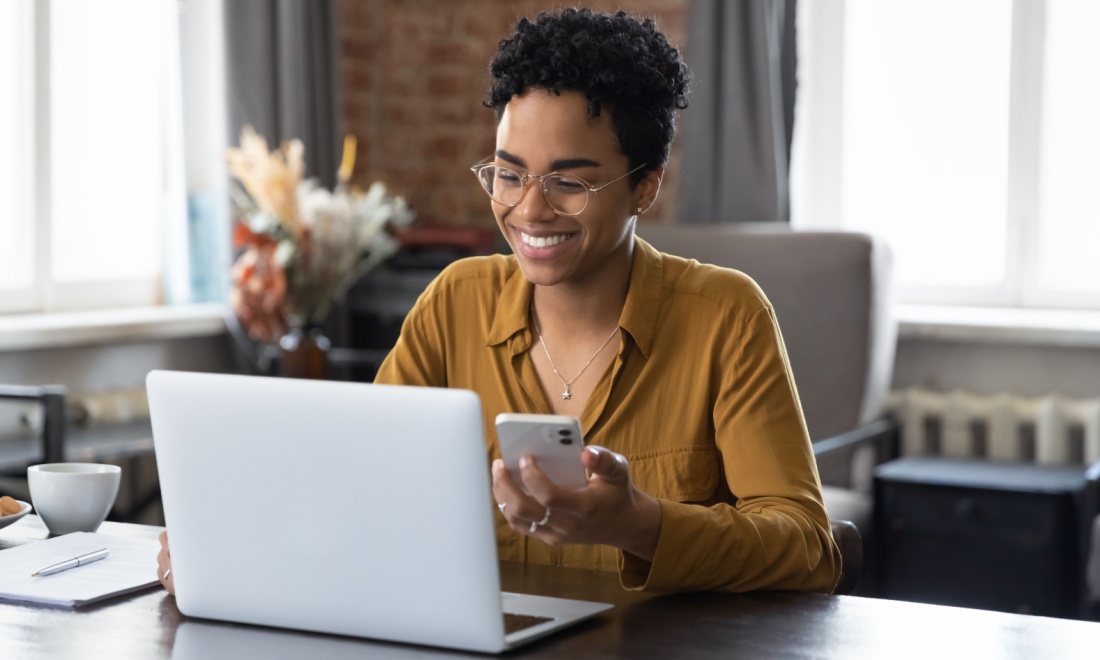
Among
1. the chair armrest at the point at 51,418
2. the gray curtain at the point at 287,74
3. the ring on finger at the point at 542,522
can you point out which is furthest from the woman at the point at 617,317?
the gray curtain at the point at 287,74

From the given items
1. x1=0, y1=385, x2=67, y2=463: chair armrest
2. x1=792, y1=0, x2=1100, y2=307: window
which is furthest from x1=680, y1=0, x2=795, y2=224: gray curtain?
x1=0, y1=385, x2=67, y2=463: chair armrest

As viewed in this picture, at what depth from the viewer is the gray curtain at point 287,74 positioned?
156 inches

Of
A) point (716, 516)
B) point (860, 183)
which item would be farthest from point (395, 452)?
point (860, 183)

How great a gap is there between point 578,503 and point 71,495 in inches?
28.8

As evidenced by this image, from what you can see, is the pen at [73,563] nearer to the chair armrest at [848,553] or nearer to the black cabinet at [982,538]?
the chair armrest at [848,553]

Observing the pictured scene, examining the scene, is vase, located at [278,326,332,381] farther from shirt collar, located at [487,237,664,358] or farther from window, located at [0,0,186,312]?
shirt collar, located at [487,237,664,358]

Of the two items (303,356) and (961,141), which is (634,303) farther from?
(961,141)

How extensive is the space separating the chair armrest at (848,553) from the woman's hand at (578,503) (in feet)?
1.29

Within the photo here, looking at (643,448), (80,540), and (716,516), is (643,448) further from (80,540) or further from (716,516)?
(80,540)

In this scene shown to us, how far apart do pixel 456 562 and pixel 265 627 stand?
234mm

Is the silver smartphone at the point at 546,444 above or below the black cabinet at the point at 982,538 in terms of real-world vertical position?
above

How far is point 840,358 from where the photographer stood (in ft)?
11.1

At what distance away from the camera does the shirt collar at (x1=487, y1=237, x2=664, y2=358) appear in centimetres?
172

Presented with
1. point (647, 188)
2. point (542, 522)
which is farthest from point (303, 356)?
point (542, 522)
